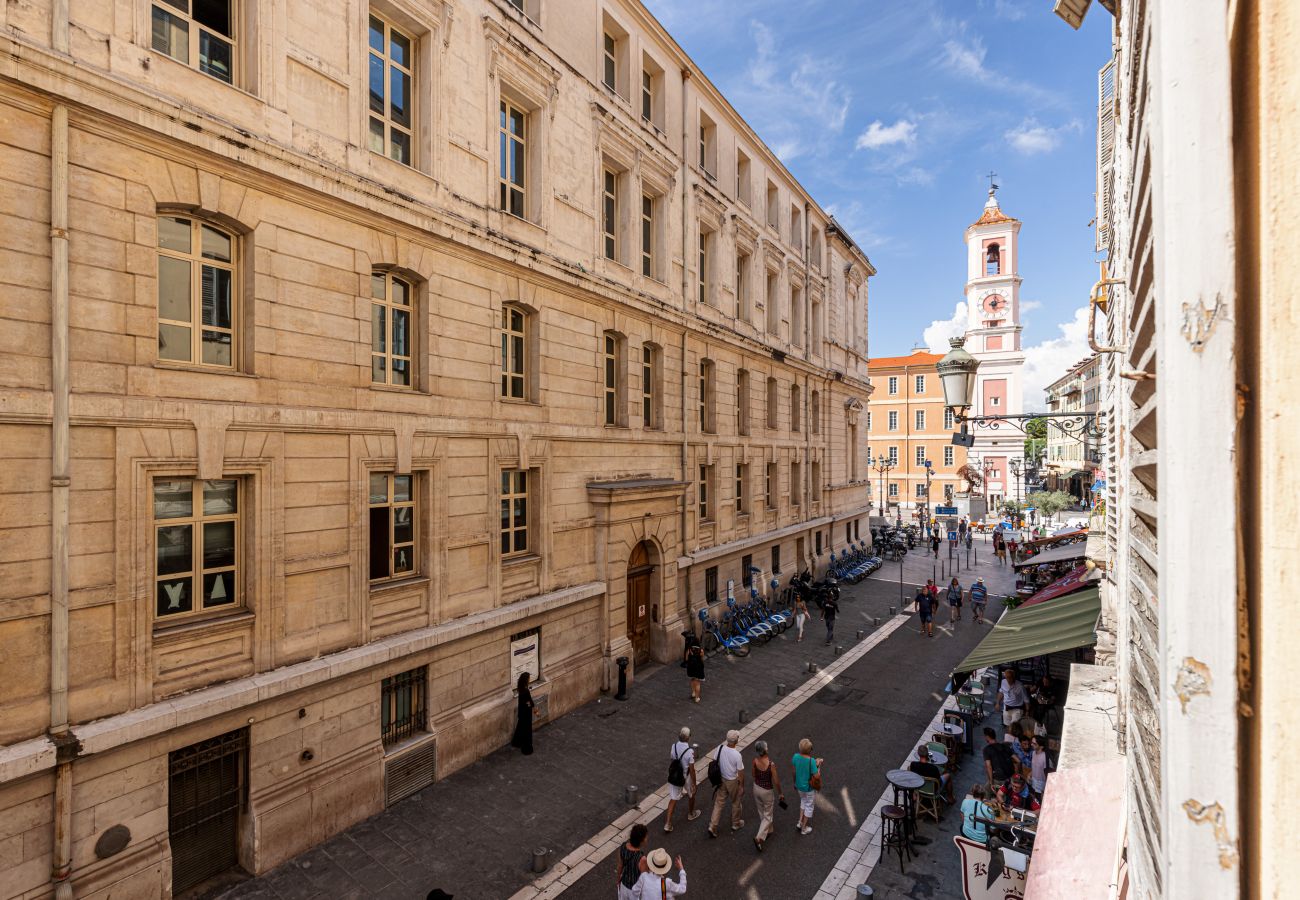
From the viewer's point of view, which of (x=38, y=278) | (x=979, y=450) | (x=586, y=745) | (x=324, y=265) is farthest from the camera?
(x=979, y=450)

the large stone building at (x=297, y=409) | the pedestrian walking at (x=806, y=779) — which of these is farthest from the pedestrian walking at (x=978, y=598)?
the pedestrian walking at (x=806, y=779)

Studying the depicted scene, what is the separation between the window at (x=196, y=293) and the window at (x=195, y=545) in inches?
76.0

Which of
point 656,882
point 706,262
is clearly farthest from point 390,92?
point 656,882

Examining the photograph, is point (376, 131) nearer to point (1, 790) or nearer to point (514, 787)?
point (1, 790)

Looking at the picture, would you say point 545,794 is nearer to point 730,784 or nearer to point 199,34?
point 730,784

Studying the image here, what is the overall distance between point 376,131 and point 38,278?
6054 mm

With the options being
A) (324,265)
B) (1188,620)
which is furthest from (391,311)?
(1188,620)

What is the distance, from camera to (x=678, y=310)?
1991cm

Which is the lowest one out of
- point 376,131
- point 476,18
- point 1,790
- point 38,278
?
point 1,790

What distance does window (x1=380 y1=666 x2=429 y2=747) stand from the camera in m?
11.2

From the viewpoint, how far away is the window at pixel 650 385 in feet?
63.0

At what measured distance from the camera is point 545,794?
1140 cm

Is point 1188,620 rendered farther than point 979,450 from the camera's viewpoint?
No

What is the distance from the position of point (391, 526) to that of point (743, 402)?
1619 cm
